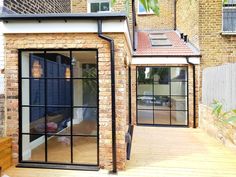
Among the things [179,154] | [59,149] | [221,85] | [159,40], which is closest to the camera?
[59,149]

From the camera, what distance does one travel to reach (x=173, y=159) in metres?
5.64

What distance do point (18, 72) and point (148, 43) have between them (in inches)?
296

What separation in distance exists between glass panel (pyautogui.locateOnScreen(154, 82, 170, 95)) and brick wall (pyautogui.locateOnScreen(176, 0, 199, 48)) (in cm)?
214

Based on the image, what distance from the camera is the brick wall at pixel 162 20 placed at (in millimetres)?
14336

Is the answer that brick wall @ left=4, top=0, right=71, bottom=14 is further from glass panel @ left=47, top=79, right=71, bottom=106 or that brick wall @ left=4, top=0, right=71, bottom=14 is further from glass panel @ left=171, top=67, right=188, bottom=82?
glass panel @ left=171, top=67, right=188, bottom=82

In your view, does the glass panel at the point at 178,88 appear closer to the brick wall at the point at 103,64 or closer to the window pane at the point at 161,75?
the window pane at the point at 161,75

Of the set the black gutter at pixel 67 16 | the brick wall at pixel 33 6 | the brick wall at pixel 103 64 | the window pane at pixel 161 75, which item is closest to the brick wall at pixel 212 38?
the window pane at pixel 161 75

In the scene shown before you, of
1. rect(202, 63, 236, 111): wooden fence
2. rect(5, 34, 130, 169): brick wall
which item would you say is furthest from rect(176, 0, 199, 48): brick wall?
rect(5, 34, 130, 169): brick wall

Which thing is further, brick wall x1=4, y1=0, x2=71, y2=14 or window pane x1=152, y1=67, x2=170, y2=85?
window pane x1=152, y1=67, x2=170, y2=85

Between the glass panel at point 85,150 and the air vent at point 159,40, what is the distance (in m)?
6.92

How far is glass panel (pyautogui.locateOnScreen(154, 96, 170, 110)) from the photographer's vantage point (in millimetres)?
10352

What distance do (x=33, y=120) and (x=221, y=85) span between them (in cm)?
543

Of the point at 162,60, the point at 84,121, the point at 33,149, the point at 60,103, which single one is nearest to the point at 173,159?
the point at 84,121

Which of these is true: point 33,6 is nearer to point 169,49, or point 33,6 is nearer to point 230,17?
point 169,49
